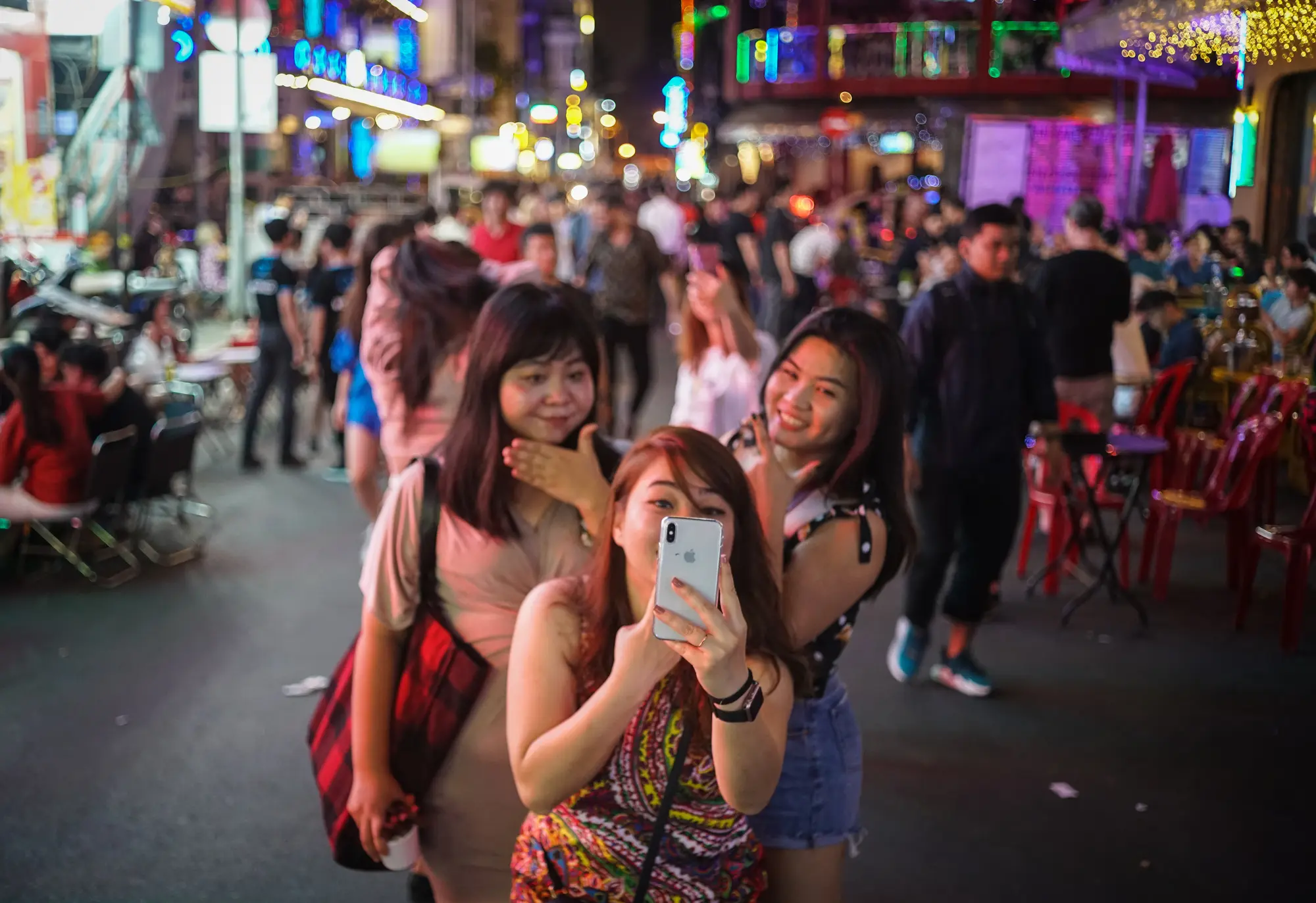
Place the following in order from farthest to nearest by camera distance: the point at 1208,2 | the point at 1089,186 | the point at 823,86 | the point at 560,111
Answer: the point at 560,111 < the point at 823,86 < the point at 1089,186 < the point at 1208,2

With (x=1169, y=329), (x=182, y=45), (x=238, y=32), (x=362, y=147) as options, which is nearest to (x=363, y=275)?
(x=1169, y=329)

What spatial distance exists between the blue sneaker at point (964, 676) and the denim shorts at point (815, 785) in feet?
9.53

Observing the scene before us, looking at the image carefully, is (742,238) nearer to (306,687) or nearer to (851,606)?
(306,687)

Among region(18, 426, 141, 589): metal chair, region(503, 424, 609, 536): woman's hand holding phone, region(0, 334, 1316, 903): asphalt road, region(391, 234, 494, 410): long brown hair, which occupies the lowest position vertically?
region(0, 334, 1316, 903): asphalt road

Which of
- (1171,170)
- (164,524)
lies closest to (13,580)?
(164,524)

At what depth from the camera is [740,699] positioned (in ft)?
5.92

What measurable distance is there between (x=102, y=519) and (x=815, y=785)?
5765 mm

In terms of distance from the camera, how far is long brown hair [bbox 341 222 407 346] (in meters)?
6.26

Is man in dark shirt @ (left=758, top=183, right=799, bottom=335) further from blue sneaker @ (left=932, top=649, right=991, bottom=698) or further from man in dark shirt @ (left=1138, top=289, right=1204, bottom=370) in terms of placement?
blue sneaker @ (left=932, top=649, right=991, bottom=698)

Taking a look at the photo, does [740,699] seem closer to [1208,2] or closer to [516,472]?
[516,472]

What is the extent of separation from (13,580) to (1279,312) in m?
6.18

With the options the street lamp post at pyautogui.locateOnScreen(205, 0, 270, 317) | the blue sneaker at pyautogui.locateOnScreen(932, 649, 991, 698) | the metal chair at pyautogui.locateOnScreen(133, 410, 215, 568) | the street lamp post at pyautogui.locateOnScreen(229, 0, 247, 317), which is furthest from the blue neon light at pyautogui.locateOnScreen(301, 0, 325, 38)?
the blue sneaker at pyautogui.locateOnScreen(932, 649, 991, 698)

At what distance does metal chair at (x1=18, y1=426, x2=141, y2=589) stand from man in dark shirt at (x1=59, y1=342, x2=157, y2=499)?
0.06 metres

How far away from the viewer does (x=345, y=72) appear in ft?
65.1
